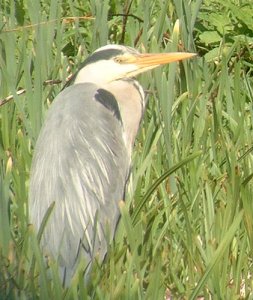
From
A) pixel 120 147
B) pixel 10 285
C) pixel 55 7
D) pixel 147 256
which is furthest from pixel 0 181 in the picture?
pixel 55 7

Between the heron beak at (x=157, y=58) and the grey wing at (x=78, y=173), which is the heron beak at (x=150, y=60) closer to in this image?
the heron beak at (x=157, y=58)

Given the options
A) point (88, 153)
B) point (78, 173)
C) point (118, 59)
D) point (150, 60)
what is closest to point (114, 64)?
point (118, 59)

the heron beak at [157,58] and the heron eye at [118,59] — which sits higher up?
the heron beak at [157,58]

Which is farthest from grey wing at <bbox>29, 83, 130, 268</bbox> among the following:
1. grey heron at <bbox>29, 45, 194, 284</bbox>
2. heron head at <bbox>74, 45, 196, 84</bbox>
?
heron head at <bbox>74, 45, 196, 84</bbox>

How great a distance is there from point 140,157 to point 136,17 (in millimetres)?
678

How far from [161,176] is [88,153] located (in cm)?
64

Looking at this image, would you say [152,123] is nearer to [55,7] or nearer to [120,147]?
[120,147]

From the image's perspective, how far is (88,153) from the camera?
3.29 metres

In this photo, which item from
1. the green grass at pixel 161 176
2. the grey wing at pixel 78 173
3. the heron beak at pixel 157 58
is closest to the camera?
the green grass at pixel 161 176

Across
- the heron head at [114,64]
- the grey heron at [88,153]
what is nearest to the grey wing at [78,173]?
the grey heron at [88,153]

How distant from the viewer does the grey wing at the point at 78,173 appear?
303 cm

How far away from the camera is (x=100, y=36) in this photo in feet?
12.4

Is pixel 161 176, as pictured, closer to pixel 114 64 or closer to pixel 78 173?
pixel 78 173

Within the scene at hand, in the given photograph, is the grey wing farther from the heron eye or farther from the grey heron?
the heron eye
